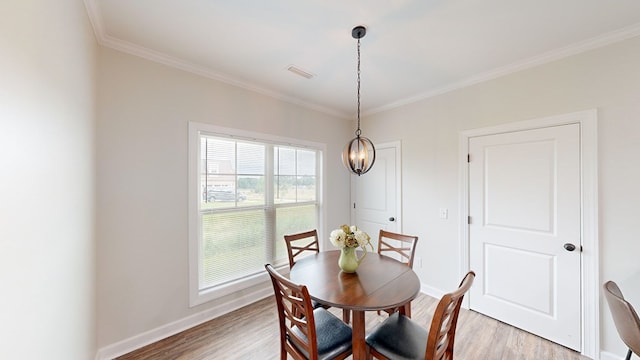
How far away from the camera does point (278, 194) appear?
3.19 m

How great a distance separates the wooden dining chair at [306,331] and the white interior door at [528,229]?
1.97 metres

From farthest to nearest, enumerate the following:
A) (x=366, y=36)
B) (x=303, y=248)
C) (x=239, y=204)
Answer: (x=239, y=204), (x=303, y=248), (x=366, y=36)

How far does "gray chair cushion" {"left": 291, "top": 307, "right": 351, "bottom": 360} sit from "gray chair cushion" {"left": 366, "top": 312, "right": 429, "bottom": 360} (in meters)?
0.15

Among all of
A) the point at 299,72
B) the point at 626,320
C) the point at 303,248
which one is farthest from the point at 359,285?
the point at 299,72

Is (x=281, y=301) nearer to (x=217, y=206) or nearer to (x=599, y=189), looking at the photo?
(x=217, y=206)

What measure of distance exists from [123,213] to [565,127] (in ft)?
13.1

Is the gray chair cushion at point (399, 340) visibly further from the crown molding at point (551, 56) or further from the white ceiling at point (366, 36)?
the crown molding at point (551, 56)

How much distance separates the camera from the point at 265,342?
7.06 ft

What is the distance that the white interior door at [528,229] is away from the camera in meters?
2.09

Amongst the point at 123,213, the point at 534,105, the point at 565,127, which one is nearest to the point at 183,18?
the point at 123,213

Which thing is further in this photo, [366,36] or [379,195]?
[379,195]

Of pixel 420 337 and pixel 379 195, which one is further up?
pixel 379 195

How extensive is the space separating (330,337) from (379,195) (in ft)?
8.07

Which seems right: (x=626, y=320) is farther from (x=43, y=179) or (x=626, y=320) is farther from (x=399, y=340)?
(x=43, y=179)
